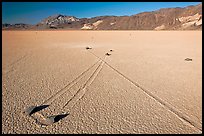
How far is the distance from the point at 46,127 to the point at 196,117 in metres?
2.82

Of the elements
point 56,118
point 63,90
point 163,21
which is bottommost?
point 56,118

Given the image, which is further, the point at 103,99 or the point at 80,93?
the point at 80,93

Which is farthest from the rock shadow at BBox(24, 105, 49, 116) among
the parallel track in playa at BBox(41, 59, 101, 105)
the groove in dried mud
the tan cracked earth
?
the groove in dried mud

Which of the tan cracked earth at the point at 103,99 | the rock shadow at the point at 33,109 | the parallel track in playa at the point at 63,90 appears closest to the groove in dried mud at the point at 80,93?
the tan cracked earth at the point at 103,99

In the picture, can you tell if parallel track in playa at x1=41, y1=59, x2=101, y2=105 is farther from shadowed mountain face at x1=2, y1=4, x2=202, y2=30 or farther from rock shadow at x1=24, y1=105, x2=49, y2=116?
shadowed mountain face at x1=2, y1=4, x2=202, y2=30

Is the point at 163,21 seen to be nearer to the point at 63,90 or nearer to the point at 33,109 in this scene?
the point at 63,90

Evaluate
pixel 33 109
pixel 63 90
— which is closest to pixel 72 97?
pixel 63 90

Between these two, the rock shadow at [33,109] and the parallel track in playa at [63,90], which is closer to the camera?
the rock shadow at [33,109]

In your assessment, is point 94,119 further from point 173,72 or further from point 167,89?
point 173,72

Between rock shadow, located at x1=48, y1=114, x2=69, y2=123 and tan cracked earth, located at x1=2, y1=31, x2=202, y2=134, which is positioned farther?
rock shadow, located at x1=48, y1=114, x2=69, y2=123

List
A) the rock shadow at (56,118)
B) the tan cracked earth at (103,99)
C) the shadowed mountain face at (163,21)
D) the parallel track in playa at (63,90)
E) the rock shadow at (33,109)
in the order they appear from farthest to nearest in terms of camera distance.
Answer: the shadowed mountain face at (163,21)
the parallel track in playa at (63,90)
the rock shadow at (33,109)
the rock shadow at (56,118)
the tan cracked earth at (103,99)

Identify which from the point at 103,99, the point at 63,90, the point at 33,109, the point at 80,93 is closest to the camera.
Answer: the point at 33,109

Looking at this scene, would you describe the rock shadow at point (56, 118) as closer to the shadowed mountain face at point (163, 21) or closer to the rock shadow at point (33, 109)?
the rock shadow at point (33, 109)

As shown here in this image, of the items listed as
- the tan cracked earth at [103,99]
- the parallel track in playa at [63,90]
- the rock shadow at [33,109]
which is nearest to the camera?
the tan cracked earth at [103,99]
